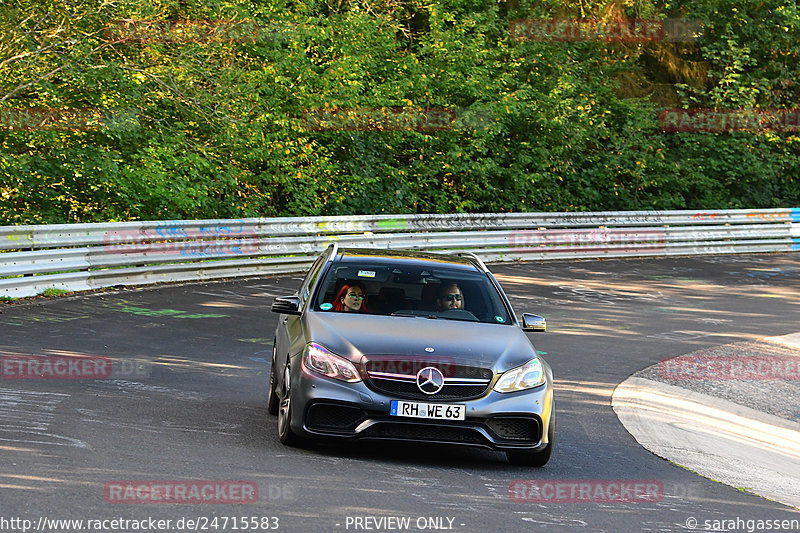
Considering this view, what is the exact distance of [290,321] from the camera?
949 cm

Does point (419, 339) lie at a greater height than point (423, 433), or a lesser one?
greater

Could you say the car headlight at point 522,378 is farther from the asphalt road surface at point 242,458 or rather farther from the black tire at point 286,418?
the black tire at point 286,418

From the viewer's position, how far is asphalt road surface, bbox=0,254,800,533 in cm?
641

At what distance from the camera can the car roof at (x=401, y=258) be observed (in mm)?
9702

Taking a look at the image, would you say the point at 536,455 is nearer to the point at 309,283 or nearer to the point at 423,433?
the point at 423,433

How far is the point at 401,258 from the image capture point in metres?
9.82

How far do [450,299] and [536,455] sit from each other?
163cm

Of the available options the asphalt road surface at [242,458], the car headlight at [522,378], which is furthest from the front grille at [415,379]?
the asphalt road surface at [242,458]

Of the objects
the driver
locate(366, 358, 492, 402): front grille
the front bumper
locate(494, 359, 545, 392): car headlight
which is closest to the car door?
the front bumper

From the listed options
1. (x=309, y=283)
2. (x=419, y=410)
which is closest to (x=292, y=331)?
(x=309, y=283)

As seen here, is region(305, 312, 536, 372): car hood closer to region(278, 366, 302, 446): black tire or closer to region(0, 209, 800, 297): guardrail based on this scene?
region(278, 366, 302, 446): black tire

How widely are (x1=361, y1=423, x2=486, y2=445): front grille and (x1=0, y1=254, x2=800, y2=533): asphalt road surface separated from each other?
0.22 metres
